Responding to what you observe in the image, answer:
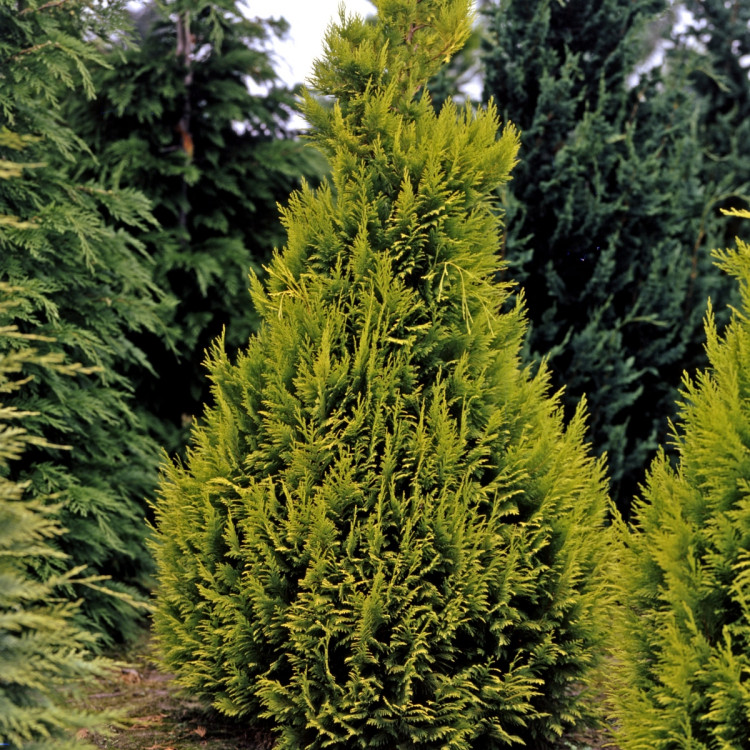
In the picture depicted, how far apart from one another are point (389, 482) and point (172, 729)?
1.98 metres

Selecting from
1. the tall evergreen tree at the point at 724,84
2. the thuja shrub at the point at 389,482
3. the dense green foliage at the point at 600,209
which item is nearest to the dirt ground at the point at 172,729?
the thuja shrub at the point at 389,482

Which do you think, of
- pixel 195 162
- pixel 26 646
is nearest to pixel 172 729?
pixel 26 646

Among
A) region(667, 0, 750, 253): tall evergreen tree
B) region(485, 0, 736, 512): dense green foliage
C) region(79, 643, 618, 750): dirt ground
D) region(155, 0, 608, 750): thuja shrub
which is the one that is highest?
region(667, 0, 750, 253): tall evergreen tree

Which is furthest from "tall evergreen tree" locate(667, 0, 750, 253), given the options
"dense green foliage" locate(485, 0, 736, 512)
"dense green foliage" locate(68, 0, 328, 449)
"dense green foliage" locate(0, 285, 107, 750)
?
"dense green foliage" locate(0, 285, 107, 750)

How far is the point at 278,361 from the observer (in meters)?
3.60

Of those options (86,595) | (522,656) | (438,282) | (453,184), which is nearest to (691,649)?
(522,656)

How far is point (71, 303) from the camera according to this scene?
5336 millimetres

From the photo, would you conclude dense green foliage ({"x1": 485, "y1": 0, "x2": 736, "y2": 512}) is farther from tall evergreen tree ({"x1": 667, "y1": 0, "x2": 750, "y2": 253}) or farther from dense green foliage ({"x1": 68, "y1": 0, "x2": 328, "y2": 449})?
tall evergreen tree ({"x1": 667, "y1": 0, "x2": 750, "y2": 253})

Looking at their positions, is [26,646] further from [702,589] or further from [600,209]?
[600,209]

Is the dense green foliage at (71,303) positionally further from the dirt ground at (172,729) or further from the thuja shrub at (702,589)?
the thuja shrub at (702,589)

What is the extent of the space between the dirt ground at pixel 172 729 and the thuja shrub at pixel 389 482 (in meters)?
0.18

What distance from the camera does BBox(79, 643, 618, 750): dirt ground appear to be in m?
3.81

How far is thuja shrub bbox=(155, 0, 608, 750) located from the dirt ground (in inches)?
7.2

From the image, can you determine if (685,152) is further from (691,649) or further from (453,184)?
(691,649)
